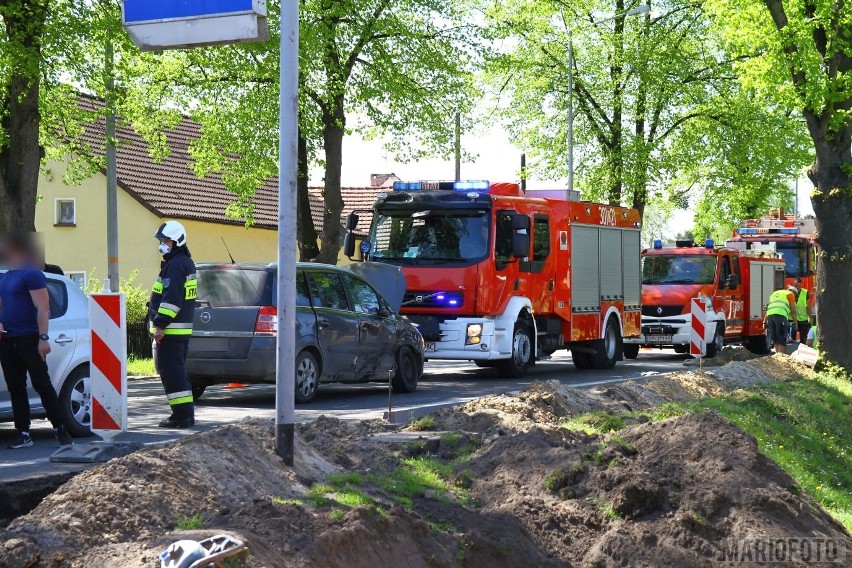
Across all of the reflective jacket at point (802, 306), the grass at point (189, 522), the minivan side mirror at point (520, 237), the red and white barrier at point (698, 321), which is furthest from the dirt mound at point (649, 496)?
the reflective jacket at point (802, 306)

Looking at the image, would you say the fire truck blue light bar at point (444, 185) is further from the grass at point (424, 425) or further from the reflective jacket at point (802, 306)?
the reflective jacket at point (802, 306)

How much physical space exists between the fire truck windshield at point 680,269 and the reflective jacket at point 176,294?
1884cm

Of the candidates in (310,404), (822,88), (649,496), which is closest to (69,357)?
(310,404)

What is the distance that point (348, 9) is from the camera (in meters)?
25.7

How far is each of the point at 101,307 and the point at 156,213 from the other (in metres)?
28.1

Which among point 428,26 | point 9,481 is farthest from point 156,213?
point 9,481

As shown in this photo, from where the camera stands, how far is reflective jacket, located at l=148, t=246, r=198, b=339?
11.2 metres

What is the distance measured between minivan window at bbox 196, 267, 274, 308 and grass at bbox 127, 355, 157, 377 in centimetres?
726

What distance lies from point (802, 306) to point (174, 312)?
2086 cm

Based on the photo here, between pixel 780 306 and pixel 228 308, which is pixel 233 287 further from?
pixel 780 306

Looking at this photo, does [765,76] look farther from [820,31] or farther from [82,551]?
[82,551]

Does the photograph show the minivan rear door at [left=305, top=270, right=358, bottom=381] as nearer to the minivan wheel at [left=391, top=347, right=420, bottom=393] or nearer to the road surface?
the road surface

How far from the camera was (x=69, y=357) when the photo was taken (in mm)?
11438

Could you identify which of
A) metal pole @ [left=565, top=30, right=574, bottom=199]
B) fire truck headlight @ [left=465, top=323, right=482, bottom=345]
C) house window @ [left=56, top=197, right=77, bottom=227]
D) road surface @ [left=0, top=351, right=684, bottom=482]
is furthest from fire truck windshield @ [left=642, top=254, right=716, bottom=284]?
house window @ [left=56, top=197, right=77, bottom=227]
